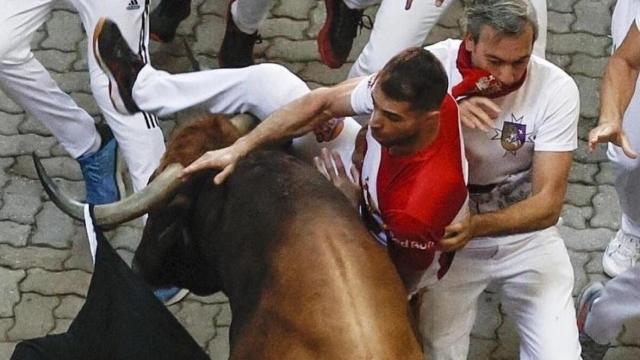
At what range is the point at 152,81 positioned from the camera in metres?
4.71

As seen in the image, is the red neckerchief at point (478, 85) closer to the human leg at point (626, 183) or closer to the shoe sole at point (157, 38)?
the human leg at point (626, 183)

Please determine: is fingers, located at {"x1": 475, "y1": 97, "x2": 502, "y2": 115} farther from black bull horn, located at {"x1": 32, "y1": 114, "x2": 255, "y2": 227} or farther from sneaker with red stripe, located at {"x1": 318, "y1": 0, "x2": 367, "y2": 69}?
sneaker with red stripe, located at {"x1": 318, "y1": 0, "x2": 367, "y2": 69}

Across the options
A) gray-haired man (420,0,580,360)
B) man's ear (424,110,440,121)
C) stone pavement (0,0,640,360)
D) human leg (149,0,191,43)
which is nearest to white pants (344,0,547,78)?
gray-haired man (420,0,580,360)

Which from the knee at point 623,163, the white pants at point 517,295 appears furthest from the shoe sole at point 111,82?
the knee at point 623,163

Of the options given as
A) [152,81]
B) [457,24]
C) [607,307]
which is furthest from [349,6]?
[607,307]

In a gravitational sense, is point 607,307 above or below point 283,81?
below

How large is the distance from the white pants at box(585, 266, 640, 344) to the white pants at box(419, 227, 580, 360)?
1.72ft

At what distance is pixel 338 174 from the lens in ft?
13.2

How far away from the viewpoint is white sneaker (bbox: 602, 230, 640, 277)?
5.33m

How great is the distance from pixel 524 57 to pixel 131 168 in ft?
6.14

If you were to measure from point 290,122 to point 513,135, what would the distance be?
741 mm

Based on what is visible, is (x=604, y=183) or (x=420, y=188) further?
(x=604, y=183)

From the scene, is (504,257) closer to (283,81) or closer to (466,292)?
(466,292)

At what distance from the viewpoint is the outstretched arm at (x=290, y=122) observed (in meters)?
4.00
